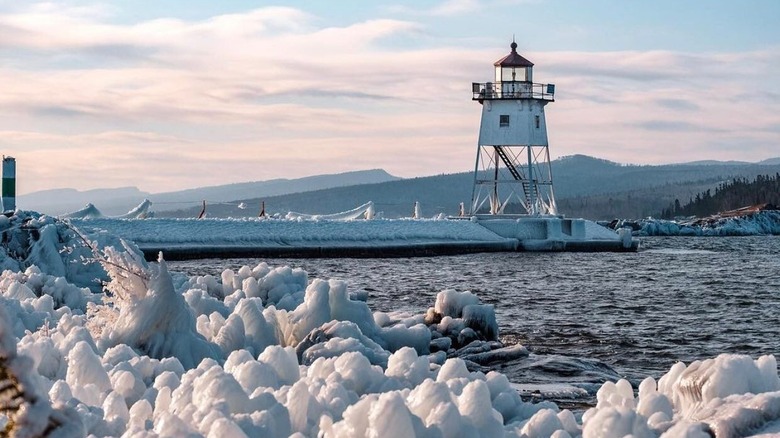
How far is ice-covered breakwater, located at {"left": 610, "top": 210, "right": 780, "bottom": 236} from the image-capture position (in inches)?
3164

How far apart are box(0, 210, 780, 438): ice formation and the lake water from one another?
136 inches

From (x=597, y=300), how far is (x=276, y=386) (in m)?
19.2

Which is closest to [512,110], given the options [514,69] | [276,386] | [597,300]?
[514,69]

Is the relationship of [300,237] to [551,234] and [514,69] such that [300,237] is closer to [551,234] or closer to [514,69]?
[551,234]

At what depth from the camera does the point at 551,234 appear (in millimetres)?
50656

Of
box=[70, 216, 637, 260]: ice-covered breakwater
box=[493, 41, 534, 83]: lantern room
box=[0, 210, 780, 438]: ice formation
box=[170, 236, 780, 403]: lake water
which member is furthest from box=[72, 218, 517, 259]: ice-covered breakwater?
box=[0, 210, 780, 438]: ice formation

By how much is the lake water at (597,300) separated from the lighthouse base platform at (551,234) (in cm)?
464

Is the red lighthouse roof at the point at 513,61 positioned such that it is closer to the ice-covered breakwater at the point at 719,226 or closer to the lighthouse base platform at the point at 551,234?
the lighthouse base platform at the point at 551,234

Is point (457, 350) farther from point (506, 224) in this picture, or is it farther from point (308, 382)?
point (506, 224)

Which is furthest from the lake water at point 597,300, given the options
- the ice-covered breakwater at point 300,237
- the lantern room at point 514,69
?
the lantern room at point 514,69

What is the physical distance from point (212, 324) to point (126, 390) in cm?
341

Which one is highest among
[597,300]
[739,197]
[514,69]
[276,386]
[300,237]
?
[514,69]

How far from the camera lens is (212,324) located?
931 cm

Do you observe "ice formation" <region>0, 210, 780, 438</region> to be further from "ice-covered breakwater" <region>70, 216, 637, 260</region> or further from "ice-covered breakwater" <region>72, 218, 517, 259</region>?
"ice-covered breakwater" <region>72, 218, 517, 259</region>
